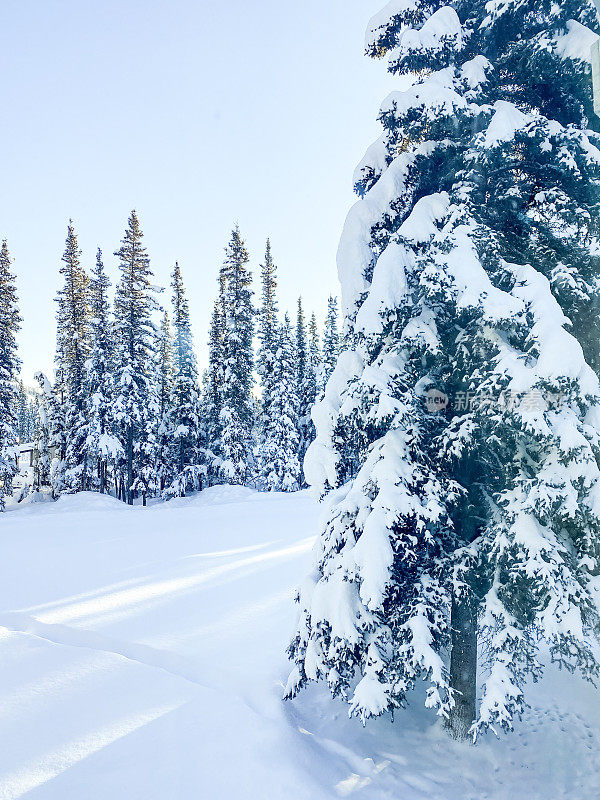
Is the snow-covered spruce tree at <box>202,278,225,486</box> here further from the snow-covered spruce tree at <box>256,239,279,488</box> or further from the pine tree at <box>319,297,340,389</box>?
the pine tree at <box>319,297,340,389</box>

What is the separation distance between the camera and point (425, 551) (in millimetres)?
6008

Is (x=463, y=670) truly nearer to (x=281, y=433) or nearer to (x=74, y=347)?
(x=281, y=433)

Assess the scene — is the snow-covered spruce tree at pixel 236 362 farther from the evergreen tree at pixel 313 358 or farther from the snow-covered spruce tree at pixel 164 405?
the evergreen tree at pixel 313 358

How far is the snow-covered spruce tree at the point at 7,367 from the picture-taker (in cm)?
2867

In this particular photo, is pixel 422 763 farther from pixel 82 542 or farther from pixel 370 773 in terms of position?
pixel 82 542

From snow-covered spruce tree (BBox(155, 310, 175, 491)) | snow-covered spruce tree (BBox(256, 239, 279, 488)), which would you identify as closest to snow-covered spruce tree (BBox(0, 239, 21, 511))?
snow-covered spruce tree (BBox(155, 310, 175, 491))

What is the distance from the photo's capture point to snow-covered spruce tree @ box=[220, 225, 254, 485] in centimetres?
3278

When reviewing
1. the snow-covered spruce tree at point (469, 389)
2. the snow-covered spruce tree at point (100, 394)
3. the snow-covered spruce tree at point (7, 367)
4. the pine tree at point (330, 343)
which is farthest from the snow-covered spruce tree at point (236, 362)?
the snow-covered spruce tree at point (469, 389)

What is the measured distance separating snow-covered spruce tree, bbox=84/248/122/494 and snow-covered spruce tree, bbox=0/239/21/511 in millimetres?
4261

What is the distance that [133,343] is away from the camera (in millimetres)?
30203

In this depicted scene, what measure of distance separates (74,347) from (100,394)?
5.31m

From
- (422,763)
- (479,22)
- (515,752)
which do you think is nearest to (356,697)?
(422,763)

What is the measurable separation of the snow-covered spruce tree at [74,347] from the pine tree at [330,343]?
19.4 m

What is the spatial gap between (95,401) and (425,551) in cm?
2720
